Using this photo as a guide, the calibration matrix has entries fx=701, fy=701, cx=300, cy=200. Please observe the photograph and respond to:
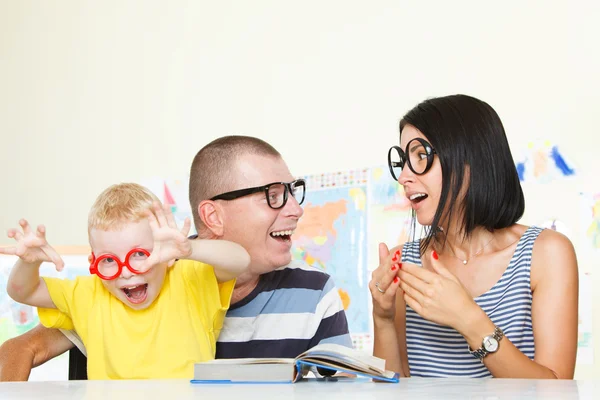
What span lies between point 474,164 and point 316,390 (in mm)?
710

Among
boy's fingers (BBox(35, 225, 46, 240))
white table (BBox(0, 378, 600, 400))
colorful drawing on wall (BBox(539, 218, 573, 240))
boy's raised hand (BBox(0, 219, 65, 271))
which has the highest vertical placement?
boy's fingers (BBox(35, 225, 46, 240))

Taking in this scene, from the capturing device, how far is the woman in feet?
4.50

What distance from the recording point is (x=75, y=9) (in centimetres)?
406

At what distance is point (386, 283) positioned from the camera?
1.48 meters

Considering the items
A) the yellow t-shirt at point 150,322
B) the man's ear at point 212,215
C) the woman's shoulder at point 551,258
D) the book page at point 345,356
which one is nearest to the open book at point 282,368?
the book page at point 345,356

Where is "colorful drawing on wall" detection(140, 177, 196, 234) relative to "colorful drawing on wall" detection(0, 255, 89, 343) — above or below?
above

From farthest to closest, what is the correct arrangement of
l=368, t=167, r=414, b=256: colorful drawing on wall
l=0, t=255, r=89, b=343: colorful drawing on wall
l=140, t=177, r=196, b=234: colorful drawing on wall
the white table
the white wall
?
l=140, t=177, r=196, b=234: colorful drawing on wall < l=368, t=167, r=414, b=256: colorful drawing on wall < l=0, t=255, r=89, b=343: colorful drawing on wall < the white wall < the white table

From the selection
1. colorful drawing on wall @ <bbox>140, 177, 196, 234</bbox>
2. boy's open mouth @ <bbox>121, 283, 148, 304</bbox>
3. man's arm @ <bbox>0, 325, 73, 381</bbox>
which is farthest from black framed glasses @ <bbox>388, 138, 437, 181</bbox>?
colorful drawing on wall @ <bbox>140, 177, 196, 234</bbox>

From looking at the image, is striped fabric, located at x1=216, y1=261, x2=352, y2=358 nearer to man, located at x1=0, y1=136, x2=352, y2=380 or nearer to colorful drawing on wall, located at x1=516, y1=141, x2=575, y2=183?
man, located at x1=0, y1=136, x2=352, y2=380

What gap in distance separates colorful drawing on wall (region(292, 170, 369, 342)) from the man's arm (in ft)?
4.64

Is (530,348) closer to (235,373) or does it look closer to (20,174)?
(235,373)

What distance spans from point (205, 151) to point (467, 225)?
805 millimetres

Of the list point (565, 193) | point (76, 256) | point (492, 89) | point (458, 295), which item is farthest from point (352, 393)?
point (76, 256)

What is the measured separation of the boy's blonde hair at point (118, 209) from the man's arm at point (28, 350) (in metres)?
0.31
